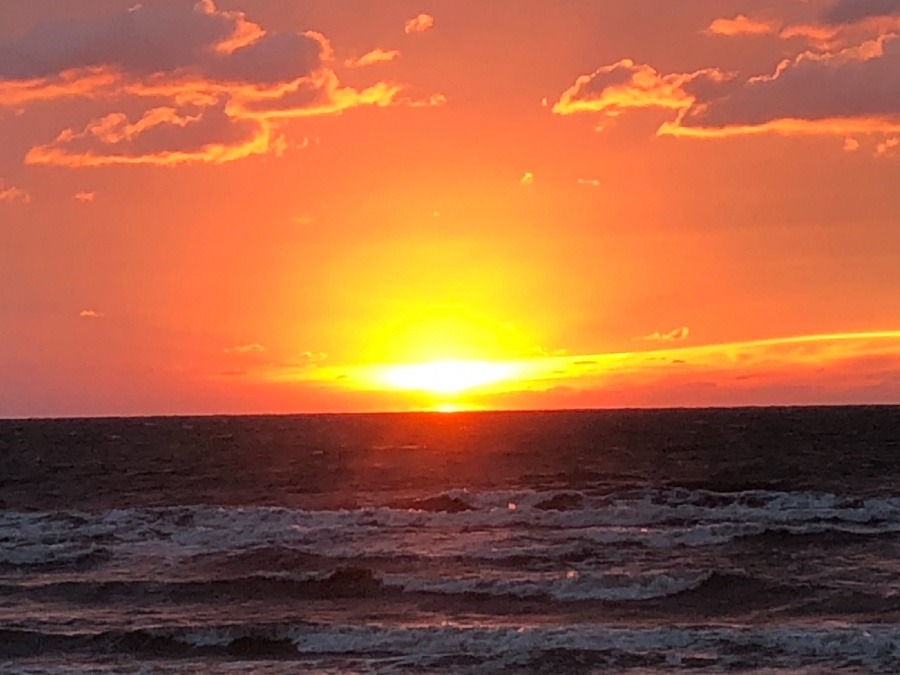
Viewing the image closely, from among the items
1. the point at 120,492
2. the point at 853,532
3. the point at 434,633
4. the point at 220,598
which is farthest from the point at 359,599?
the point at 120,492

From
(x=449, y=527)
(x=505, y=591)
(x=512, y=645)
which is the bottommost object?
(x=512, y=645)

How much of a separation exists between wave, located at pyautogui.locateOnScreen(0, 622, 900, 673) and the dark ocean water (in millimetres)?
58

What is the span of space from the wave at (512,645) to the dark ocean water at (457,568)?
2.3 inches

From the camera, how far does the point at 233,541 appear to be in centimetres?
3475

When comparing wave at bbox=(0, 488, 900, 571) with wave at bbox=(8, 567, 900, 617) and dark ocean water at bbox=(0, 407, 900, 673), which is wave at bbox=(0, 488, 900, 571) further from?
wave at bbox=(8, 567, 900, 617)

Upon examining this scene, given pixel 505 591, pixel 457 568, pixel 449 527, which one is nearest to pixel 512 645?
pixel 505 591

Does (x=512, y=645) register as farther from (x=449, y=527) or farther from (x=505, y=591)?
(x=449, y=527)

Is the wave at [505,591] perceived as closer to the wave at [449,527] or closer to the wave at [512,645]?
the wave at [449,527]

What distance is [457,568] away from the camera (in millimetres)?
29328

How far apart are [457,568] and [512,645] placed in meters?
7.87

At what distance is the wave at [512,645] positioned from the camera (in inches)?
805

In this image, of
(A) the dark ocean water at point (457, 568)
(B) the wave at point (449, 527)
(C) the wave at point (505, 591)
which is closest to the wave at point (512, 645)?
(A) the dark ocean water at point (457, 568)

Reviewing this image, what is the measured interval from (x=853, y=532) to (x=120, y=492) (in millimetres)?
27610

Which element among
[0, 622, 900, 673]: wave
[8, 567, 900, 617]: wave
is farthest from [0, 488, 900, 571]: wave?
[0, 622, 900, 673]: wave
